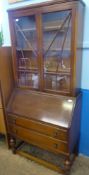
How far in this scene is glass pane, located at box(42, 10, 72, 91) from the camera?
58.9 inches

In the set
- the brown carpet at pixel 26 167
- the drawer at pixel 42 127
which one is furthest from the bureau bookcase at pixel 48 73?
the brown carpet at pixel 26 167

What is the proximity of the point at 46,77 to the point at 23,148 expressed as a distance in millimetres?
1095

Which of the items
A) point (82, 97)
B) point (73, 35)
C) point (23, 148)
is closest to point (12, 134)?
point (23, 148)

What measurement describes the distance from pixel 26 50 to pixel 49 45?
0.31 meters

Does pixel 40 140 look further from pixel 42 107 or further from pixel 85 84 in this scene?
pixel 85 84

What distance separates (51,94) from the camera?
172 centimetres

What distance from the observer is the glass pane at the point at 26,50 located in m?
1.69

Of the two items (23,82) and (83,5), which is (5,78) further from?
(83,5)

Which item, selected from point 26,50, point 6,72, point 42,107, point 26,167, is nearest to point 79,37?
point 26,50

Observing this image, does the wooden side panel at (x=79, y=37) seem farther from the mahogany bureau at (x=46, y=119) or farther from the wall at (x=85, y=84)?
the mahogany bureau at (x=46, y=119)

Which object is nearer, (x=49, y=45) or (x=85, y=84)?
(x=49, y=45)

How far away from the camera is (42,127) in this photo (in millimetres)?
1637

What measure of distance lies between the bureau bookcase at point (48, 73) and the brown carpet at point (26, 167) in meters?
0.15

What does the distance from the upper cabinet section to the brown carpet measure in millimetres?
908
